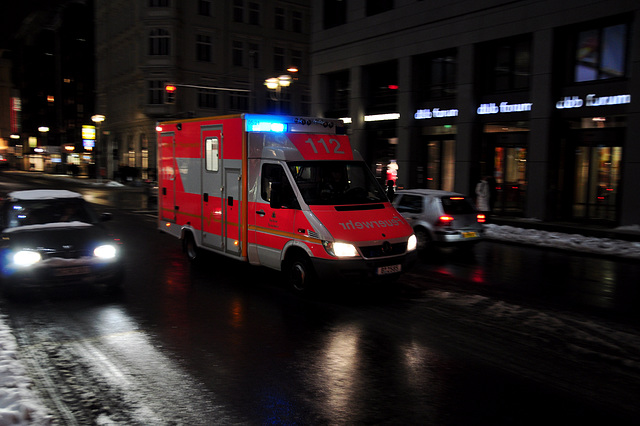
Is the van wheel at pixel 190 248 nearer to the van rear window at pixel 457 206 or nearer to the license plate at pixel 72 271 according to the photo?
the license plate at pixel 72 271

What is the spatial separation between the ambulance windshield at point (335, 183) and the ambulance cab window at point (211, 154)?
2176 mm

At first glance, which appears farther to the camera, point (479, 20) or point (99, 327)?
point (479, 20)

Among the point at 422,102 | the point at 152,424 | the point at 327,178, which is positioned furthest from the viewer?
the point at 422,102

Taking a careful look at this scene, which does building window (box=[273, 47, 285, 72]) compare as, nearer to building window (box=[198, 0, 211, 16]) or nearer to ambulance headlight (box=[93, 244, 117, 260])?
building window (box=[198, 0, 211, 16])

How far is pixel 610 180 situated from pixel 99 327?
701 inches

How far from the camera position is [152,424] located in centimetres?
459

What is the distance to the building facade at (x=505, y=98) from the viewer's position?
18391 mm

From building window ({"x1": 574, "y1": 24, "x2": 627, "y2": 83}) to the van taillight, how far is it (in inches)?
386

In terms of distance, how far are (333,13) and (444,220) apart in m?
20.2

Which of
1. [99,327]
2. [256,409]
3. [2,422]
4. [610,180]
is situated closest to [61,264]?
[99,327]

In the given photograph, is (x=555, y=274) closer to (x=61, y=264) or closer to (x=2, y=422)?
(x=61, y=264)

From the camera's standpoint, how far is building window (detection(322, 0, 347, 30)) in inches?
1146

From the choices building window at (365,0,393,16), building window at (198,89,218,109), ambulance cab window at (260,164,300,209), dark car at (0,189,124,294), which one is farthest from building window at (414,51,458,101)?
building window at (198,89,218,109)

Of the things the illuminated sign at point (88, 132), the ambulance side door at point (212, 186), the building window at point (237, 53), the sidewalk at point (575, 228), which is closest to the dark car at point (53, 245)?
the ambulance side door at point (212, 186)
